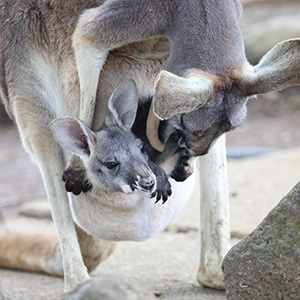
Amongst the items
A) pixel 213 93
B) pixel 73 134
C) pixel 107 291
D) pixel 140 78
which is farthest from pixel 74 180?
pixel 107 291

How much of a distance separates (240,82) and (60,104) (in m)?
1.10

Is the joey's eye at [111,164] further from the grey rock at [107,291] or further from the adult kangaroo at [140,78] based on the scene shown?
the grey rock at [107,291]

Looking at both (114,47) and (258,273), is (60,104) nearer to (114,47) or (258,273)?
(114,47)

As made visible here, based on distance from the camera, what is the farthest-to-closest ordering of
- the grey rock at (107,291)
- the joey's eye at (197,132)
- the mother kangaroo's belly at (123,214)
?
the mother kangaroo's belly at (123,214) → the joey's eye at (197,132) → the grey rock at (107,291)

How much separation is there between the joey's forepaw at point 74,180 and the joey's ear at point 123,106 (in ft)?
0.93

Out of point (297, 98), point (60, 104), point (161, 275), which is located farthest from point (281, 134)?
point (60, 104)

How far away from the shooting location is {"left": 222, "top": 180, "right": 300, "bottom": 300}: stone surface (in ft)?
8.68

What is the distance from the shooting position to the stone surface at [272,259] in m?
2.65

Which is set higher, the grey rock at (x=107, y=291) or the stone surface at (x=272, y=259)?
the grey rock at (x=107, y=291)

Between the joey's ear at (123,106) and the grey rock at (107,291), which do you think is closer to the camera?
the grey rock at (107,291)

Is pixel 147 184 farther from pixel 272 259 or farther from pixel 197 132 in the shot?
pixel 272 259

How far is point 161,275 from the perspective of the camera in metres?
4.23

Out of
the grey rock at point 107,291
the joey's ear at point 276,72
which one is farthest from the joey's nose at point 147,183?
the grey rock at point 107,291

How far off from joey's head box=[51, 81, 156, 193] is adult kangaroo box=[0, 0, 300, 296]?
0.10 metres
